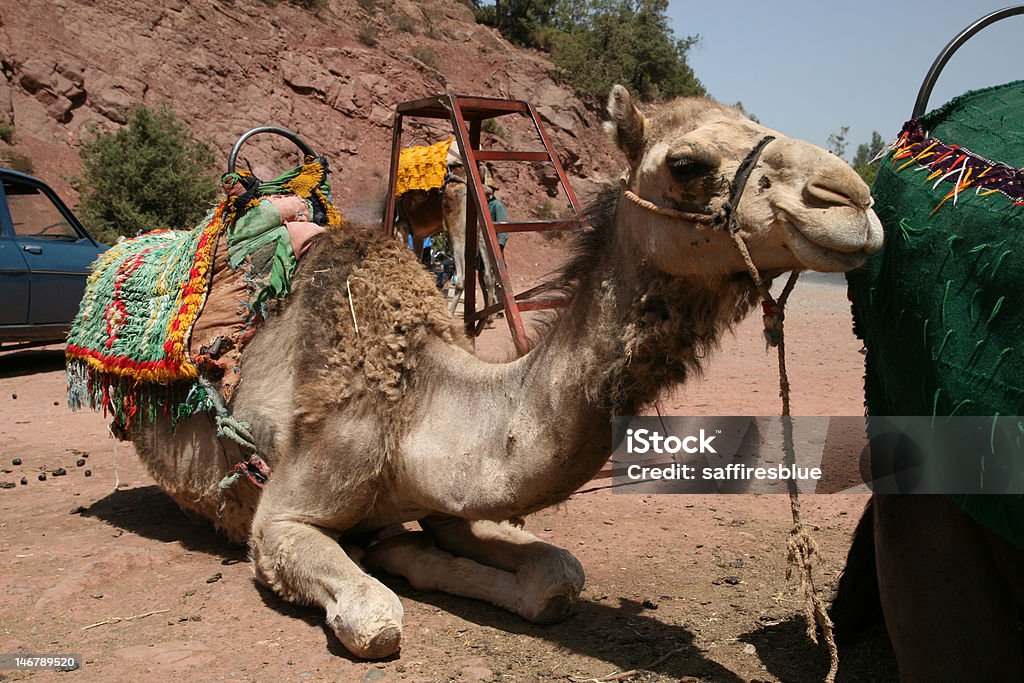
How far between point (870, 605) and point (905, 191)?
169 cm

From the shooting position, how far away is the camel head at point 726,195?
8.21ft

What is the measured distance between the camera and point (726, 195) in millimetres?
2697

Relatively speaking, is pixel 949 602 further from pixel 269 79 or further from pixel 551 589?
pixel 269 79

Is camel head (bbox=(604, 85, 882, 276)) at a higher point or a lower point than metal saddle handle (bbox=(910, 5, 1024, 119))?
lower

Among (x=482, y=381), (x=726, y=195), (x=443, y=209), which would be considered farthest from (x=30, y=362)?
(x=726, y=195)

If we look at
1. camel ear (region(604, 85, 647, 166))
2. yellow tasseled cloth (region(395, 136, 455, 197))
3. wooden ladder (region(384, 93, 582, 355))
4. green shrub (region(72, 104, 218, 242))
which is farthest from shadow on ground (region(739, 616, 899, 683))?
green shrub (region(72, 104, 218, 242))

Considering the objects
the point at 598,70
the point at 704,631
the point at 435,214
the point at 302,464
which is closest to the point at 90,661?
the point at 302,464

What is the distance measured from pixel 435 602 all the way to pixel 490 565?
301 mm

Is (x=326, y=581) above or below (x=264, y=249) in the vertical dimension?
below

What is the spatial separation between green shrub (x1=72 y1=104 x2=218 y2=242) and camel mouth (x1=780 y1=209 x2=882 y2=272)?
19.2 metres

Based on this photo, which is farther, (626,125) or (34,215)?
(34,215)

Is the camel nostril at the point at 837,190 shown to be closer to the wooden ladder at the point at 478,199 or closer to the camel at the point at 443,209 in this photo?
the wooden ladder at the point at 478,199

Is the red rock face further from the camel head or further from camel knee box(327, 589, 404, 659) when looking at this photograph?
the camel head

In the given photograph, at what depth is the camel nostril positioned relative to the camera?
2492mm
